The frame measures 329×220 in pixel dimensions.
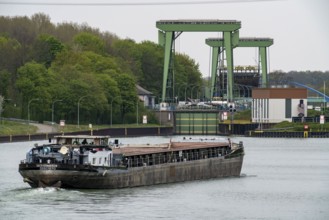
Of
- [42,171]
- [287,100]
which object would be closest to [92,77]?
[287,100]

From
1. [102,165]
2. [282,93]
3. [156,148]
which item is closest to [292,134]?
[282,93]

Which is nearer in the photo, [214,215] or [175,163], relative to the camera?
[214,215]

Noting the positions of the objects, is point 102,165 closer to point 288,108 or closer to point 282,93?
point 282,93

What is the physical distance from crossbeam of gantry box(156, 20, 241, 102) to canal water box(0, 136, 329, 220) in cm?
9053

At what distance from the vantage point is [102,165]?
62750 mm

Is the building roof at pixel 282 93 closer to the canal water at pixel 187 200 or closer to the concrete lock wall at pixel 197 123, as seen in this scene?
the concrete lock wall at pixel 197 123

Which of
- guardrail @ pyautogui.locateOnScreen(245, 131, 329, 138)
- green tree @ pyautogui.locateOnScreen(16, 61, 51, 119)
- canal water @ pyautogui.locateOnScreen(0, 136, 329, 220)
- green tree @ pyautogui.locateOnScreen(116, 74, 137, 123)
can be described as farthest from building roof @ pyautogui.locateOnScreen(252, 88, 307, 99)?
canal water @ pyautogui.locateOnScreen(0, 136, 329, 220)

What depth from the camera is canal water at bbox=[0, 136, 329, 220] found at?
180 ft

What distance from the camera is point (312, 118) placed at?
555 ft

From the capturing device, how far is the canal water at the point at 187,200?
54.9 m

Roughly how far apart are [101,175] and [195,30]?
357 feet

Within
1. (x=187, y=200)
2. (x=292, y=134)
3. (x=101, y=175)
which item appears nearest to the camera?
(x=187, y=200)

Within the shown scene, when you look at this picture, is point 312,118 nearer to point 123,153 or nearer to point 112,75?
point 112,75

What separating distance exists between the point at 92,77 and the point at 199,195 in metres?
103
